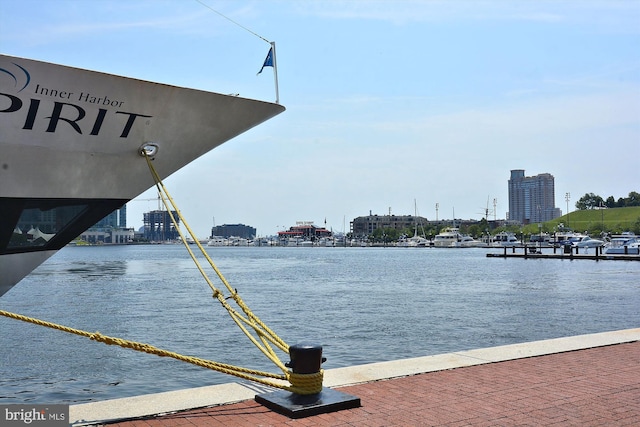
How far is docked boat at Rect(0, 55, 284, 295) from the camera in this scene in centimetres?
671

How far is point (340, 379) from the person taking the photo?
311 inches

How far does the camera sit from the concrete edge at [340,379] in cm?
645

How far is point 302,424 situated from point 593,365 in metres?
4.64

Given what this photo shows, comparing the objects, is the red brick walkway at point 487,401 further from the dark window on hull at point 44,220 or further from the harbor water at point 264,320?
the dark window on hull at point 44,220

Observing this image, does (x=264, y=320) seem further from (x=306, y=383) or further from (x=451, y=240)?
(x=451, y=240)

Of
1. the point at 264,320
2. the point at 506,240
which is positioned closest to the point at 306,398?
the point at 264,320

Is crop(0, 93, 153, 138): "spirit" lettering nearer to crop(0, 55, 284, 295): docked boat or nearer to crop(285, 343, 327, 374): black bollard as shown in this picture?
crop(0, 55, 284, 295): docked boat

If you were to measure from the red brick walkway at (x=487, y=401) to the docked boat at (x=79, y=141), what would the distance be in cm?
295

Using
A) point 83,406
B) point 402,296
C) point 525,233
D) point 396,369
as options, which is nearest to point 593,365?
point 396,369

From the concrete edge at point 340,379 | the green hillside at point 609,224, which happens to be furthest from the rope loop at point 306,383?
the green hillside at point 609,224

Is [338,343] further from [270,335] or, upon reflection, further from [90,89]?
[90,89]

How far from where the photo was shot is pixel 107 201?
8.03 meters

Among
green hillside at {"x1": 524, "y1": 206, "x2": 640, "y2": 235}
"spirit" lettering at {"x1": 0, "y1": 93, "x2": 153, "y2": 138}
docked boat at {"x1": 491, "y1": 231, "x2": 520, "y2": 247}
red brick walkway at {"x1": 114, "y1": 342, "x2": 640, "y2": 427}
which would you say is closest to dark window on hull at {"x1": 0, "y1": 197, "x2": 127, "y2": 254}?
"spirit" lettering at {"x1": 0, "y1": 93, "x2": 153, "y2": 138}

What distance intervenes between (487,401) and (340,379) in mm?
1975
